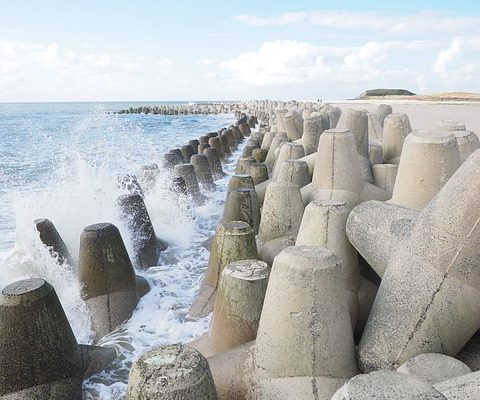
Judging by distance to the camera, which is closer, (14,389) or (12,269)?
(14,389)

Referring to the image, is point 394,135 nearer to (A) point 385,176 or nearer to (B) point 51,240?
(A) point 385,176

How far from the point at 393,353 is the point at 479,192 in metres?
0.89

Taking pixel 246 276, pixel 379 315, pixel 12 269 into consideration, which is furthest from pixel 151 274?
pixel 379 315

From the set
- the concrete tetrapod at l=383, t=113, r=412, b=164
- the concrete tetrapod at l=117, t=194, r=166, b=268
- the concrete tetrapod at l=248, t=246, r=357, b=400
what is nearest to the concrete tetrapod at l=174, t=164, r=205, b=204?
the concrete tetrapod at l=117, t=194, r=166, b=268

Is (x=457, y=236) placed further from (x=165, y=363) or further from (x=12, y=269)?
(x=12, y=269)

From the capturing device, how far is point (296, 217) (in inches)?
157

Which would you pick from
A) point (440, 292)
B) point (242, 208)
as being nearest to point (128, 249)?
point (242, 208)

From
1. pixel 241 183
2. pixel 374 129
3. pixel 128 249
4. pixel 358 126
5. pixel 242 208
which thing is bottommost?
pixel 128 249

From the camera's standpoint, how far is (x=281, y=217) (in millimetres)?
4020

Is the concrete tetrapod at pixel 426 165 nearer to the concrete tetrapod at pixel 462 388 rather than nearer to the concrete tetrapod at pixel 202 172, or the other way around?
the concrete tetrapod at pixel 462 388

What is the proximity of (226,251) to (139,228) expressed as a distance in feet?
6.12

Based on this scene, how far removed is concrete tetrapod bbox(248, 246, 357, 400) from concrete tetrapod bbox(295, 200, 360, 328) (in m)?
0.63

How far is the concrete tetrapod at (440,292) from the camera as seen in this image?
216cm

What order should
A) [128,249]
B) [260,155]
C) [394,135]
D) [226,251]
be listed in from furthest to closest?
1. [260,155]
2. [128,249]
3. [394,135]
4. [226,251]
